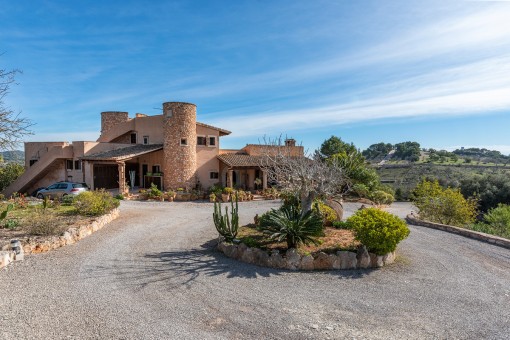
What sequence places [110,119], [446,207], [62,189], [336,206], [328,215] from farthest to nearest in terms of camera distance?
[110,119] → [62,189] → [446,207] → [336,206] → [328,215]

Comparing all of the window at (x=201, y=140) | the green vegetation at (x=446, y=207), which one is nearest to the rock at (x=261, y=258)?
the green vegetation at (x=446, y=207)

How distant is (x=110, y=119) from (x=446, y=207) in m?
30.8

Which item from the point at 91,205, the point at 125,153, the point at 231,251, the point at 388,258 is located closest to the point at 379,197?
the point at 388,258

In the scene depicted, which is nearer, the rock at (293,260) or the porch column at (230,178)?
the rock at (293,260)

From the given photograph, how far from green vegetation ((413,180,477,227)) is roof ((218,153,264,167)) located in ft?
44.4

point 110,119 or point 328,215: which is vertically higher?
point 110,119

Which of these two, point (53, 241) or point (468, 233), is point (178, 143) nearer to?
point (53, 241)

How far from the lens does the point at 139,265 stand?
942 centimetres

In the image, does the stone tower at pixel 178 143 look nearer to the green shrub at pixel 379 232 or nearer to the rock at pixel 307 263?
the rock at pixel 307 263

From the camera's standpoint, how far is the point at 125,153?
26.0 metres

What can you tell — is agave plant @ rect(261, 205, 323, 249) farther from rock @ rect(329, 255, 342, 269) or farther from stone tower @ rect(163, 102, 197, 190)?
stone tower @ rect(163, 102, 197, 190)

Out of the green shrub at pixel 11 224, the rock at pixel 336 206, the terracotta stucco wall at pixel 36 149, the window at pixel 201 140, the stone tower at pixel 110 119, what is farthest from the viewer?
the stone tower at pixel 110 119

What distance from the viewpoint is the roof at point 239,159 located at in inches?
1092

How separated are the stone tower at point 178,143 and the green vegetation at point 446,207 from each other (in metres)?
18.5
